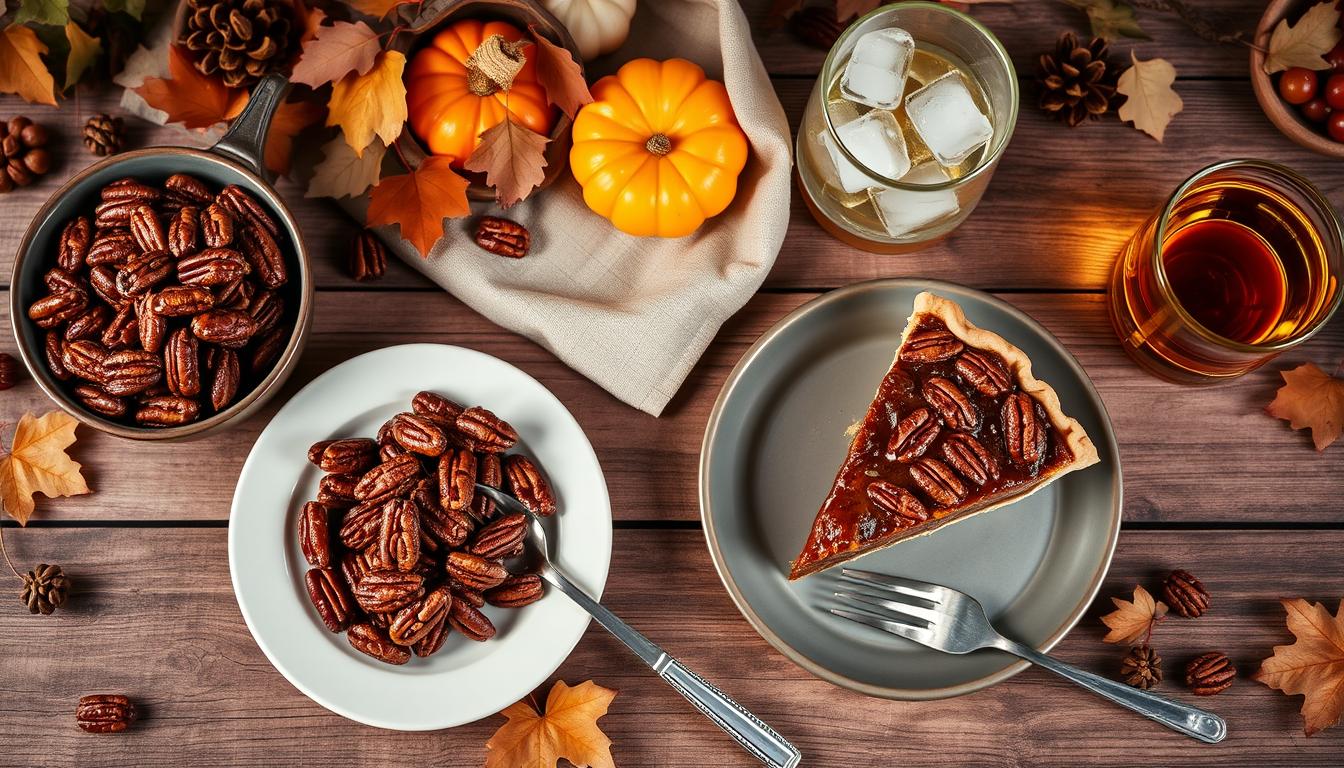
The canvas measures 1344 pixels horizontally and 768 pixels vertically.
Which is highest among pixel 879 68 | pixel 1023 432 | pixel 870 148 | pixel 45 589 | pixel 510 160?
pixel 879 68

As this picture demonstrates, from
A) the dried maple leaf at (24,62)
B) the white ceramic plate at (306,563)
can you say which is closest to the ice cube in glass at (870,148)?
Answer: the white ceramic plate at (306,563)

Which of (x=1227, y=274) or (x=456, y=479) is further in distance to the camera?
(x=1227, y=274)

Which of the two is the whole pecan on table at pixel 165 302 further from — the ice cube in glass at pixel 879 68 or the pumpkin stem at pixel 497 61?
the ice cube in glass at pixel 879 68

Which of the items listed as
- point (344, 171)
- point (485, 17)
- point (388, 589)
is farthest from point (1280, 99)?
point (388, 589)

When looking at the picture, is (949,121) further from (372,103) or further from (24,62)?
(24,62)

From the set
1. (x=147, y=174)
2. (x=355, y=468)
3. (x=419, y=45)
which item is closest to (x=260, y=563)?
(x=355, y=468)
